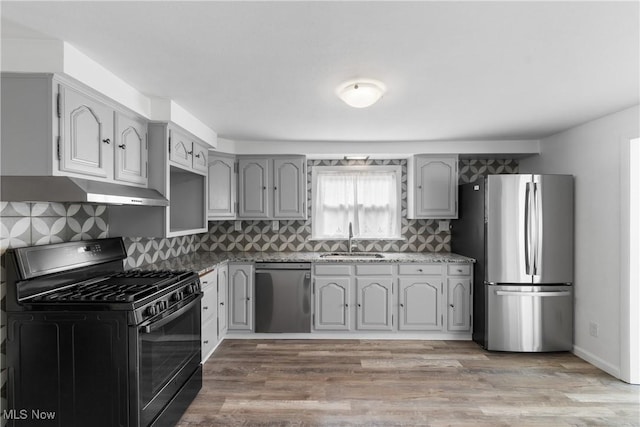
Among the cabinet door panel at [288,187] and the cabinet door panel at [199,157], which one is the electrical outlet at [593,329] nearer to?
the cabinet door panel at [288,187]

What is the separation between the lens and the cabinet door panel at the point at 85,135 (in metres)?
2.01

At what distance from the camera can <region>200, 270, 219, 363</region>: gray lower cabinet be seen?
11.4ft

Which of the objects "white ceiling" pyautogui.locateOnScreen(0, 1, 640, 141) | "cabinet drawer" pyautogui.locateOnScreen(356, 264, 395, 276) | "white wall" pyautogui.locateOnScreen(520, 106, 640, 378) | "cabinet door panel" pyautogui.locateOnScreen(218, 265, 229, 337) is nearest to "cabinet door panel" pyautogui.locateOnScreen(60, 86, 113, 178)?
"white ceiling" pyautogui.locateOnScreen(0, 1, 640, 141)

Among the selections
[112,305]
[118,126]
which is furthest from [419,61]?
[112,305]

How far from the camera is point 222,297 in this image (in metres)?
4.06

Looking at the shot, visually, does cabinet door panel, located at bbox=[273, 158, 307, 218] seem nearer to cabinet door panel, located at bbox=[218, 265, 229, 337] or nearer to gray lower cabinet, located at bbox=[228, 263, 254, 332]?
gray lower cabinet, located at bbox=[228, 263, 254, 332]

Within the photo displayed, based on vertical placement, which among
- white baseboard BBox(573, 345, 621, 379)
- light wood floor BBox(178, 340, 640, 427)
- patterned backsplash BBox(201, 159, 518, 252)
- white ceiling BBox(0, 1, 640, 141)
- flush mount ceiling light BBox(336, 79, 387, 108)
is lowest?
light wood floor BBox(178, 340, 640, 427)

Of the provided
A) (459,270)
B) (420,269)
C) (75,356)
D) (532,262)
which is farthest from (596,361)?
(75,356)

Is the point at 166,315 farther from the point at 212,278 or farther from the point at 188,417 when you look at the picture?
the point at 212,278

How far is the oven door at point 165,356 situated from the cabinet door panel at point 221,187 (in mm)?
1665

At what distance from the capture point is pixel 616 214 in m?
3.21

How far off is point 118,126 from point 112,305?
3.98 feet

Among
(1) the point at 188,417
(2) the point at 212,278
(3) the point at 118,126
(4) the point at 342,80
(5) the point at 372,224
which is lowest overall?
(1) the point at 188,417

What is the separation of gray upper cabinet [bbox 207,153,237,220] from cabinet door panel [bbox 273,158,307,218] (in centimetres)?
50
